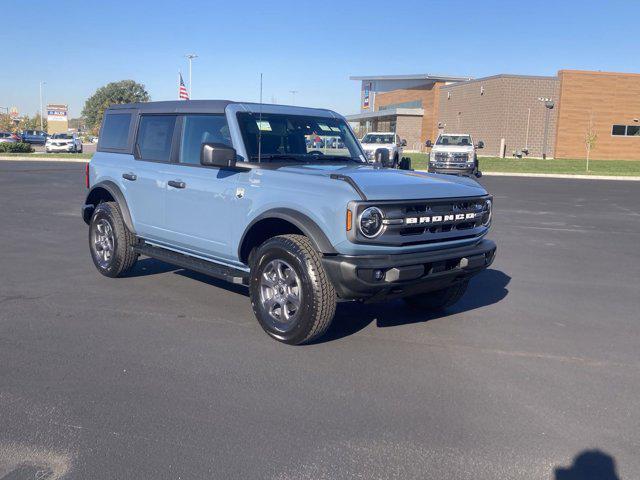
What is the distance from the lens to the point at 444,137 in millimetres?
30594

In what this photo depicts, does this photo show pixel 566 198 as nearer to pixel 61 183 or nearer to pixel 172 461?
pixel 61 183

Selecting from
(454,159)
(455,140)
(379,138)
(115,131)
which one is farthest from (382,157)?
(455,140)

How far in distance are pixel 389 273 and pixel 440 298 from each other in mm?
1671

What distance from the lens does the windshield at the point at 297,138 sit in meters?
6.04

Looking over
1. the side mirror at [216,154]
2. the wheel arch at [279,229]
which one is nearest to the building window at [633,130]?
the wheel arch at [279,229]

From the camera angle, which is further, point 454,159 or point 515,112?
point 515,112

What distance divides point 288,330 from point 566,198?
16505 millimetres

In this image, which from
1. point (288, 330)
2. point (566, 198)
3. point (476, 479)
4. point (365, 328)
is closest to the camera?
point (476, 479)

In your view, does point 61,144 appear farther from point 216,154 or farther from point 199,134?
point 216,154

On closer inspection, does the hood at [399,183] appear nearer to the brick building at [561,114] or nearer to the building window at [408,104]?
the brick building at [561,114]

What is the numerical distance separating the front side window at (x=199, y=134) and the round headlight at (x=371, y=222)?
6.03 feet

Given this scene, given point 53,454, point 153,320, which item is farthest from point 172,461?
point 153,320

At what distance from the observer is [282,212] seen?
206 inches

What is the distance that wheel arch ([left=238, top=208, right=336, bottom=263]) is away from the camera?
4.95 meters
